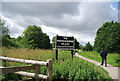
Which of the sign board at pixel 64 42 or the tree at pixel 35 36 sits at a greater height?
the tree at pixel 35 36

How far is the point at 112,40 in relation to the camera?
38.5 metres

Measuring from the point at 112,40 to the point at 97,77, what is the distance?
33670 millimetres

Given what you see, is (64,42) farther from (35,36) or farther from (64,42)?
(35,36)

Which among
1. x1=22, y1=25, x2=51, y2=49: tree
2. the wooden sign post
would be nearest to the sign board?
the wooden sign post

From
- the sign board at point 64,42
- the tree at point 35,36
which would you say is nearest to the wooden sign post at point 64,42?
the sign board at point 64,42

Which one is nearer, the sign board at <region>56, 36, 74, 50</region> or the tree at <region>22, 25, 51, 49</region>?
the sign board at <region>56, 36, 74, 50</region>

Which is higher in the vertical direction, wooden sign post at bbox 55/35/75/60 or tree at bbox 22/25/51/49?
tree at bbox 22/25/51/49

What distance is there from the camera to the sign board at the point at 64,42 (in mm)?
11531

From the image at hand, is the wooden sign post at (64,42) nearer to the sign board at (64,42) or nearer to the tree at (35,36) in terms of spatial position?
the sign board at (64,42)

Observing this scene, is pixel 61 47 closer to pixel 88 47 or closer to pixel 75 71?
pixel 75 71

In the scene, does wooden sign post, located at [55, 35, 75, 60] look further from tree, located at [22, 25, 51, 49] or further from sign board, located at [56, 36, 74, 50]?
tree, located at [22, 25, 51, 49]

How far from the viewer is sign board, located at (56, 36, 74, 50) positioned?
11531mm

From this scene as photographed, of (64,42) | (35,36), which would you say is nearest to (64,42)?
(64,42)

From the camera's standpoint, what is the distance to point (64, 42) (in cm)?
1176
